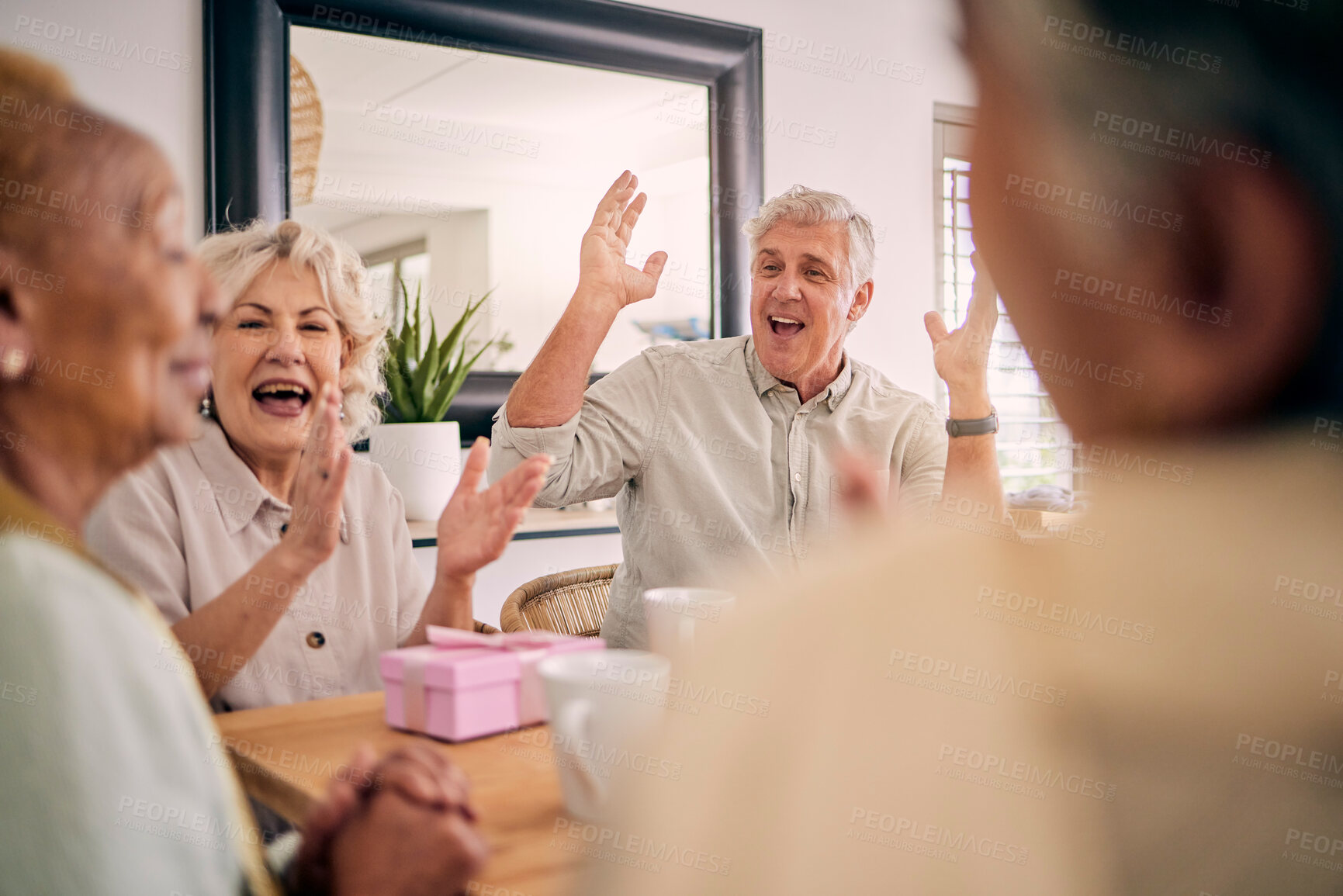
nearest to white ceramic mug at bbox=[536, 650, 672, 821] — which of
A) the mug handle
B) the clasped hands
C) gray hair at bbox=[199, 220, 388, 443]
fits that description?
the mug handle

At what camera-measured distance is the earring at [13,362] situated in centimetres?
49

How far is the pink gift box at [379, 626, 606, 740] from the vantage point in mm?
756

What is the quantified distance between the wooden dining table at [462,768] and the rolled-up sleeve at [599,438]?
1.98ft

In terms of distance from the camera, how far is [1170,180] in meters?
0.27

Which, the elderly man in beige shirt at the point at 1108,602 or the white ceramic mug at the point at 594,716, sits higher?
the elderly man in beige shirt at the point at 1108,602

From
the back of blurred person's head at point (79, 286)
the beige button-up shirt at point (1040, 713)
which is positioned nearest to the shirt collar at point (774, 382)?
the back of blurred person's head at point (79, 286)

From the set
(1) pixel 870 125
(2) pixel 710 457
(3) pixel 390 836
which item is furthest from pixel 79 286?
(1) pixel 870 125

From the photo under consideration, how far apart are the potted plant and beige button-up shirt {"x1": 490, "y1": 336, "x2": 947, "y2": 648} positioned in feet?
1.28

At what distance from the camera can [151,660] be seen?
400 millimetres

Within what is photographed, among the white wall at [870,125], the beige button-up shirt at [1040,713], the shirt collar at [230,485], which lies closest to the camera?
the beige button-up shirt at [1040,713]

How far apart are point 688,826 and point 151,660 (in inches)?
10.2

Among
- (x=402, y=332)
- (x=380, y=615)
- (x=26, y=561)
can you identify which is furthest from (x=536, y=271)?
(x=26, y=561)

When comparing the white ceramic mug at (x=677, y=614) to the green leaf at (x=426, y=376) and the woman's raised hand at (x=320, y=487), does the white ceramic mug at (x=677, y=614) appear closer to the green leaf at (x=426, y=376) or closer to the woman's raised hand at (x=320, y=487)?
the woman's raised hand at (x=320, y=487)

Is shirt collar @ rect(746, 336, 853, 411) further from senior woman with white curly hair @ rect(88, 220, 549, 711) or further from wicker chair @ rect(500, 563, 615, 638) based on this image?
senior woman with white curly hair @ rect(88, 220, 549, 711)
